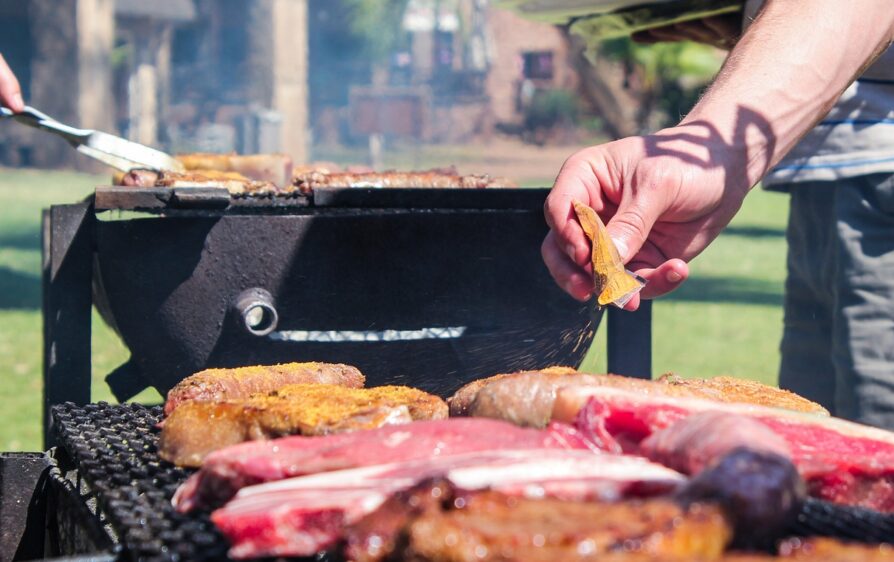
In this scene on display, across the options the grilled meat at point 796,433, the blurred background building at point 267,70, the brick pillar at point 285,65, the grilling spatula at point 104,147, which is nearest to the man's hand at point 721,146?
the grilled meat at point 796,433

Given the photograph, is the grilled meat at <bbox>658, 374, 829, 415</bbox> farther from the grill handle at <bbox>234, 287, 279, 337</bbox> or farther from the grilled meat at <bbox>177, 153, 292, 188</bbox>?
the grilled meat at <bbox>177, 153, 292, 188</bbox>

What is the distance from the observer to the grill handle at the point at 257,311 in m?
3.17

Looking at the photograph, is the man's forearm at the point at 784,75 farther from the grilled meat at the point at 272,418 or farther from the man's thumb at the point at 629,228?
the grilled meat at the point at 272,418

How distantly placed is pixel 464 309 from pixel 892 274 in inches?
63.5

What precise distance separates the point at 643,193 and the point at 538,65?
49.6m

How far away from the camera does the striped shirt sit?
369 centimetres

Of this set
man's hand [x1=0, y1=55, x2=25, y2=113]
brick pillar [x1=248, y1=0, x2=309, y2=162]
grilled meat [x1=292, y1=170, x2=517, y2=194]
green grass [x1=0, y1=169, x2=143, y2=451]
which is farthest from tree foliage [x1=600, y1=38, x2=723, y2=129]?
man's hand [x1=0, y1=55, x2=25, y2=113]

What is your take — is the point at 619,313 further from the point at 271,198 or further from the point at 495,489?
the point at 495,489

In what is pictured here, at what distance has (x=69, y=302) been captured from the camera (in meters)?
3.32

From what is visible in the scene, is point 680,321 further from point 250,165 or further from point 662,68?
point 662,68

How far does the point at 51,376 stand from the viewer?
3.42m

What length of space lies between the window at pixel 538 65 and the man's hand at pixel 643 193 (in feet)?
161

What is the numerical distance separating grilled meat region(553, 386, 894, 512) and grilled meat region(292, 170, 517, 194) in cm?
207

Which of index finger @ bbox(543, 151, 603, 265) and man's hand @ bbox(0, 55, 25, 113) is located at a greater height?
man's hand @ bbox(0, 55, 25, 113)
